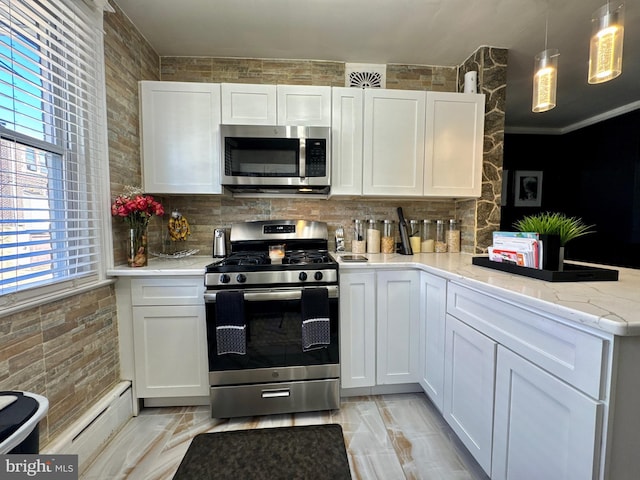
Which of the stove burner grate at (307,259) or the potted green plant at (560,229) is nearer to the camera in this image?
the potted green plant at (560,229)

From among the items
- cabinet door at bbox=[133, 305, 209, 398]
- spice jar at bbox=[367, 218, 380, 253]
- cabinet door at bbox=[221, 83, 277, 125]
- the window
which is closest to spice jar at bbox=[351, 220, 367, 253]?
spice jar at bbox=[367, 218, 380, 253]

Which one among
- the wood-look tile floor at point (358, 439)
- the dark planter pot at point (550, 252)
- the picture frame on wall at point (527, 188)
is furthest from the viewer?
the picture frame on wall at point (527, 188)

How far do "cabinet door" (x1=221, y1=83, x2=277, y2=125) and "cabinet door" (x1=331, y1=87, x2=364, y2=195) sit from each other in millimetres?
463

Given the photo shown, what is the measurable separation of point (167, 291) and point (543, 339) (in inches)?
74.4

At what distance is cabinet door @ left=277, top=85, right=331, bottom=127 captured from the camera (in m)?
2.03

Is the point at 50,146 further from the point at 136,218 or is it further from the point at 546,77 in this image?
the point at 546,77

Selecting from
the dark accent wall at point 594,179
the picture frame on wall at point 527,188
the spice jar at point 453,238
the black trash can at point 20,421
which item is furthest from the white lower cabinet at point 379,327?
the picture frame on wall at point 527,188

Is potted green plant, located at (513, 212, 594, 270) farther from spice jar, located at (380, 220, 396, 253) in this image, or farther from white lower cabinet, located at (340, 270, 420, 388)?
spice jar, located at (380, 220, 396, 253)

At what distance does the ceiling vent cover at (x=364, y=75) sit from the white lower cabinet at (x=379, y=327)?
5.30 feet

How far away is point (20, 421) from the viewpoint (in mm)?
736

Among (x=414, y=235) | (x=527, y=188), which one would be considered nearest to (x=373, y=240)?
(x=414, y=235)

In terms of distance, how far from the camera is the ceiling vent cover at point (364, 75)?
2.34m

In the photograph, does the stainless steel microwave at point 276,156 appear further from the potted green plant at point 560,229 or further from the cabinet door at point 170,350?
the potted green plant at point 560,229

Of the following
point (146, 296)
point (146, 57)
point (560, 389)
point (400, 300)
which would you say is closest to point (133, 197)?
point (146, 296)
